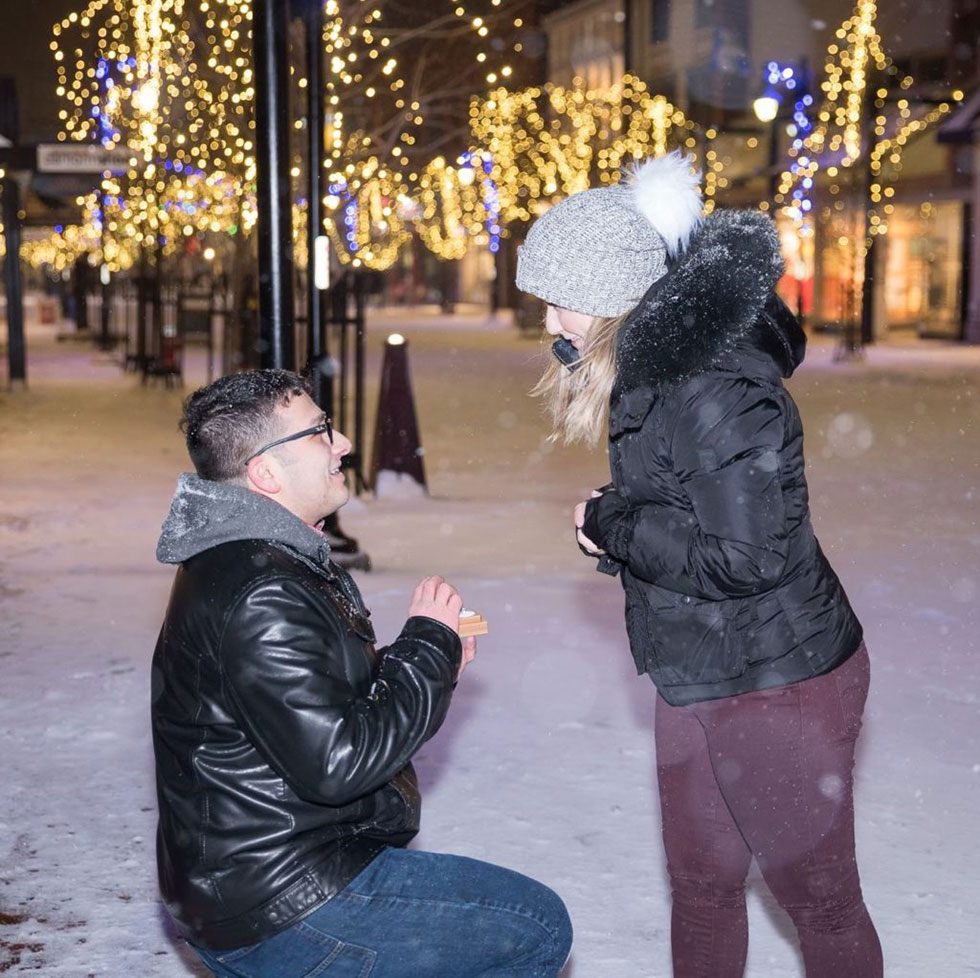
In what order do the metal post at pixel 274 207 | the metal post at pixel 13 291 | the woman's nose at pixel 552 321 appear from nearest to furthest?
the woman's nose at pixel 552 321
the metal post at pixel 274 207
the metal post at pixel 13 291

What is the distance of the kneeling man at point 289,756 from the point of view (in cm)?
213

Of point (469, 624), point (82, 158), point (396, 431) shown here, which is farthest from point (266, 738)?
point (82, 158)

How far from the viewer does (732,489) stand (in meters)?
2.49

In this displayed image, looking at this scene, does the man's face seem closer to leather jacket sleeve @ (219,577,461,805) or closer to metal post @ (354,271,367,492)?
leather jacket sleeve @ (219,577,461,805)

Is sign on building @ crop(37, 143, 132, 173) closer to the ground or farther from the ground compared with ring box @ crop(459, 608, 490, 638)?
farther from the ground

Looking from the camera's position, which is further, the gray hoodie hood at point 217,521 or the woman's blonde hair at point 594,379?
the woman's blonde hair at point 594,379

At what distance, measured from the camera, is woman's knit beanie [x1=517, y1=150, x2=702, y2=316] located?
265cm

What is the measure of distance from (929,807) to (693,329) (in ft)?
8.45

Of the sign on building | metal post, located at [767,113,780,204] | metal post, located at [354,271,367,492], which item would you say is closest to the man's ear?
metal post, located at [354,271,367,492]

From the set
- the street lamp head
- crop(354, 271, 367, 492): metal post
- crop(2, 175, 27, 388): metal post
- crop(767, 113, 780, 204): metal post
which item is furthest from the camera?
crop(767, 113, 780, 204): metal post

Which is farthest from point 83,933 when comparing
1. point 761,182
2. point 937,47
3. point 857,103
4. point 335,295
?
point 761,182

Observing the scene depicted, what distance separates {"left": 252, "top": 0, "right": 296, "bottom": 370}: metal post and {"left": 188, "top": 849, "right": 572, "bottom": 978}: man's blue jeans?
481cm

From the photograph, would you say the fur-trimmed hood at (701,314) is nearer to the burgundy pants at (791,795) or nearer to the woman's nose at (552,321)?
the woman's nose at (552,321)

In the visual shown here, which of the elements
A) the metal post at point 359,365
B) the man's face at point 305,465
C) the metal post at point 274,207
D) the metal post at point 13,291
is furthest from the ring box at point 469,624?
the metal post at point 13,291
